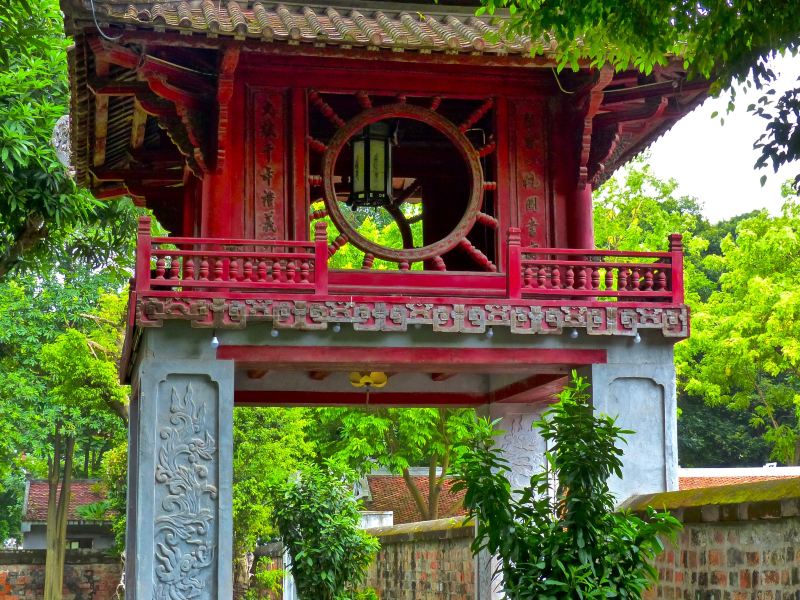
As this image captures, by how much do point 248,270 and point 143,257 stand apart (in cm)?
88

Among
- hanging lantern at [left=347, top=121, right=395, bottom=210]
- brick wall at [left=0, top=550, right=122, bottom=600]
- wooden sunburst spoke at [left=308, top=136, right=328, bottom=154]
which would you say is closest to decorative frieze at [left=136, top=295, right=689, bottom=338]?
hanging lantern at [left=347, top=121, right=395, bottom=210]

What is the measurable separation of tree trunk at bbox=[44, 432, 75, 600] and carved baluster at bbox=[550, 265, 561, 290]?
70.9ft

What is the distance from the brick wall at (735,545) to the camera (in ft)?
25.3

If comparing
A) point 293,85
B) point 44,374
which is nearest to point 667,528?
point 293,85

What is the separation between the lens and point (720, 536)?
8625 mm

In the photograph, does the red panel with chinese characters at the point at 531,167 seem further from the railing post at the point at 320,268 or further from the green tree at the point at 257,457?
the green tree at the point at 257,457

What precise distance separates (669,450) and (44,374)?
20.7 m

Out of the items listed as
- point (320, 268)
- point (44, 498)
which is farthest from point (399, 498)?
point (320, 268)

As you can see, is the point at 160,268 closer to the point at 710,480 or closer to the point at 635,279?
the point at 635,279

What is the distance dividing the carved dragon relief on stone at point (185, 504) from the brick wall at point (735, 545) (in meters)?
3.66

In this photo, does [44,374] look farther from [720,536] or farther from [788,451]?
[720,536]

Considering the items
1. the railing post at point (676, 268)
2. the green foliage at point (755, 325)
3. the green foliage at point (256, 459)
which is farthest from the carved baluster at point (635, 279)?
the green foliage at point (755, 325)

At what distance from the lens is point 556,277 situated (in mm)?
11414

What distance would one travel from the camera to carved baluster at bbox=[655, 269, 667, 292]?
11492 millimetres
